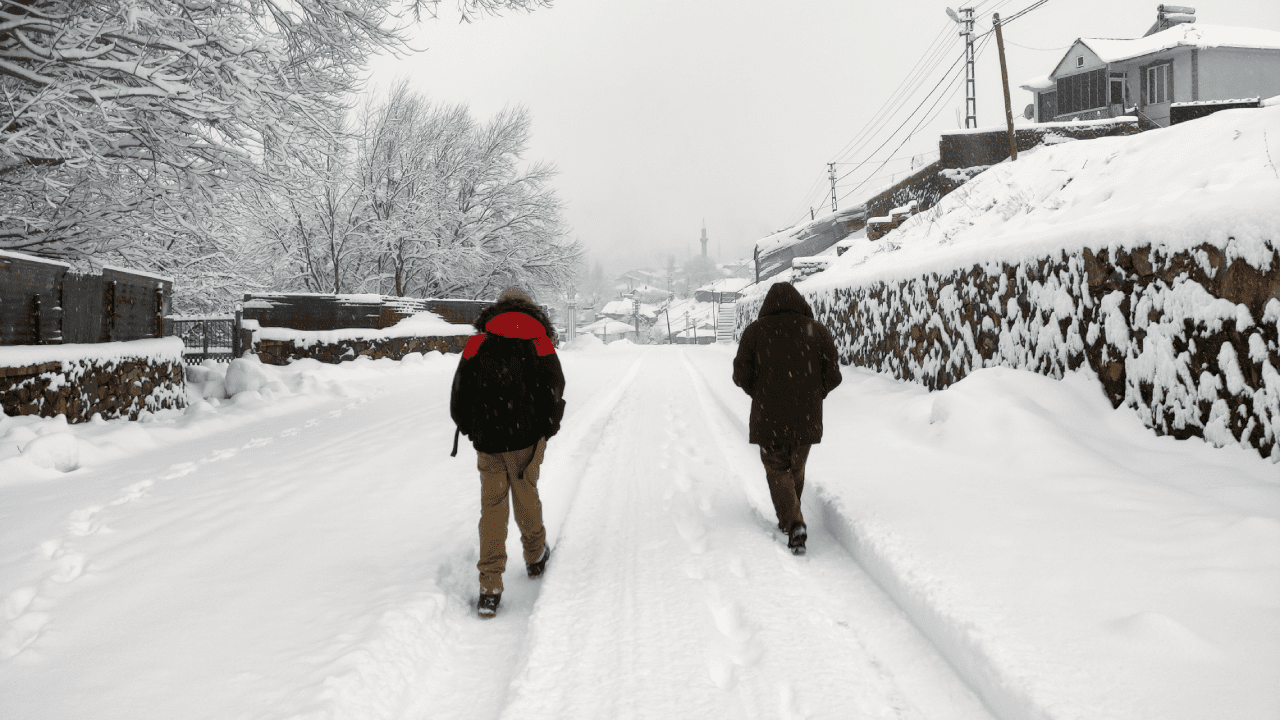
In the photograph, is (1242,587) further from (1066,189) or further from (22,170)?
(22,170)

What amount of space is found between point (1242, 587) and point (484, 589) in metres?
3.43

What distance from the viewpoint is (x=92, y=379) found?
702 cm

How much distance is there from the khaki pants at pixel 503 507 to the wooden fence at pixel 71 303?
6196 millimetres

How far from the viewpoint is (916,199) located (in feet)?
63.8

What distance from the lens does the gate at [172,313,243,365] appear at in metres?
16.6

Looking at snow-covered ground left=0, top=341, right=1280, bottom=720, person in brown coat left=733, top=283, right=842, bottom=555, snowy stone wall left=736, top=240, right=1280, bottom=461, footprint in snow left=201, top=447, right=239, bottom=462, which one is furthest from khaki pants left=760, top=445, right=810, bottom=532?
footprint in snow left=201, top=447, right=239, bottom=462

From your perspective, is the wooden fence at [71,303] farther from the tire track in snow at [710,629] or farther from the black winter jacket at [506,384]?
the tire track in snow at [710,629]

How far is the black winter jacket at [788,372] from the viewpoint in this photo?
397cm

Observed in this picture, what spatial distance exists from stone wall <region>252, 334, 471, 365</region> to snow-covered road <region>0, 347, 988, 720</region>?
9301mm

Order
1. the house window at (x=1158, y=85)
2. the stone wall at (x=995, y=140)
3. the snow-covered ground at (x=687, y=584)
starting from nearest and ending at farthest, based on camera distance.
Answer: the snow-covered ground at (x=687, y=584)
the stone wall at (x=995, y=140)
the house window at (x=1158, y=85)

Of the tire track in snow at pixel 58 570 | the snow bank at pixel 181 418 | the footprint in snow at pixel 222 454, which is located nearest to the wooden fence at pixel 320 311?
the snow bank at pixel 181 418

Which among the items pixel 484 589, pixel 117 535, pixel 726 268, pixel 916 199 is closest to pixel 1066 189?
pixel 484 589

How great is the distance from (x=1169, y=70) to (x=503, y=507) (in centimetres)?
4142

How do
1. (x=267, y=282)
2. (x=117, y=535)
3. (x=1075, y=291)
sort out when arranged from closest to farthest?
(x=117, y=535), (x=1075, y=291), (x=267, y=282)
